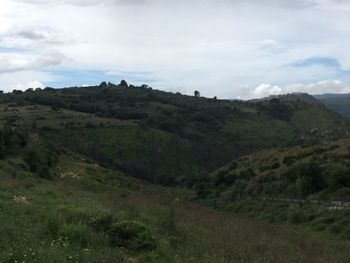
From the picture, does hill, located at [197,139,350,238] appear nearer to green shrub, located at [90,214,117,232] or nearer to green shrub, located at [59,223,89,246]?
green shrub, located at [90,214,117,232]

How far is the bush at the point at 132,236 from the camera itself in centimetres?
1168

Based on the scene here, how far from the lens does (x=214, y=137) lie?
525 feet

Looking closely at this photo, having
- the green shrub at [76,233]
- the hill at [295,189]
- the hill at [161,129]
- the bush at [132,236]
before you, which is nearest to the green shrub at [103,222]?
the bush at [132,236]

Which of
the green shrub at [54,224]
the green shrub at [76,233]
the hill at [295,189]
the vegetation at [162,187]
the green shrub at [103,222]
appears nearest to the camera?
the green shrub at [76,233]

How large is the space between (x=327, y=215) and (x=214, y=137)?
12730 centimetres

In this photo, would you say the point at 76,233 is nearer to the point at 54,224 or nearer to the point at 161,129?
the point at 54,224

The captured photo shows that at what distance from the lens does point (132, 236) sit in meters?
12.0

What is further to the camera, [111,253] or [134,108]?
[134,108]

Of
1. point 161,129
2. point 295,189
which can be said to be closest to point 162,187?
point 295,189

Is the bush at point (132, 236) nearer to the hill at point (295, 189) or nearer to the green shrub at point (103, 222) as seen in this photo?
the green shrub at point (103, 222)

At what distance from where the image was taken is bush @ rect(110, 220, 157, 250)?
38.3 ft

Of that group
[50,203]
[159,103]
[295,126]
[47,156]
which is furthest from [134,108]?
[50,203]

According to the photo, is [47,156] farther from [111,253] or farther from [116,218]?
[111,253]

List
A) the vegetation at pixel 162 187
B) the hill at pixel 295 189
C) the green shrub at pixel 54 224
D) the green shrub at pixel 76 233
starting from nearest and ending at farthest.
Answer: the green shrub at pixel 76 233, the green shrub at pixel 54 224, the vegetation at pixel 162 187, the hill at pixel 295 189
